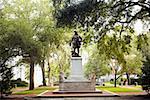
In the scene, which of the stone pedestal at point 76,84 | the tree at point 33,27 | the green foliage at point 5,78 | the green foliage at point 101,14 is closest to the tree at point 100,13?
the green foliage at point 101,14

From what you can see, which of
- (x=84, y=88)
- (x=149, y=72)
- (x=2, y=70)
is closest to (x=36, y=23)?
(x=84, y=88)

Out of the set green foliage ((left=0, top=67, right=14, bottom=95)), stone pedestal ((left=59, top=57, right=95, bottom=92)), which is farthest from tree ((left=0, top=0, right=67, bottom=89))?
green foliage ((left=0, top=67, right=14, bottom=95))

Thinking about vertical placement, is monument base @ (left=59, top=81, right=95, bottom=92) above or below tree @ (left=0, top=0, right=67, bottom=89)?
below

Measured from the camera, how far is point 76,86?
106 feet

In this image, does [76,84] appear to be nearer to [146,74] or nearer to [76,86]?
[76,86]

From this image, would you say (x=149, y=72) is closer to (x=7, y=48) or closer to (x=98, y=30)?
(x=98, y=30)

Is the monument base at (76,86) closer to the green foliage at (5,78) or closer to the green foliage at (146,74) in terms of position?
the green foliage at (146,74)

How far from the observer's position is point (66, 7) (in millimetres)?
20625

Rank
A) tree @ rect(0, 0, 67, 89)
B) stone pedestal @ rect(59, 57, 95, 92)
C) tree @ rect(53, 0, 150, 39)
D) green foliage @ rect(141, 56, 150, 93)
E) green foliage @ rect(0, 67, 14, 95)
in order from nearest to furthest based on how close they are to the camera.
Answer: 1. tree @ rect(53, 0, 150, 39)
2. green foliage @ rect(0, 67, 14, 95)
3. green foliage @ rect(141, 56, 150, 93)
4. tree @ rect(0, 0, 67, 89)
5. stone pedestal @ rect(59, 57, 95, 92)

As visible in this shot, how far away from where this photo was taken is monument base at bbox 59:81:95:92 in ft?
105

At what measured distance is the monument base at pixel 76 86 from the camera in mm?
32031

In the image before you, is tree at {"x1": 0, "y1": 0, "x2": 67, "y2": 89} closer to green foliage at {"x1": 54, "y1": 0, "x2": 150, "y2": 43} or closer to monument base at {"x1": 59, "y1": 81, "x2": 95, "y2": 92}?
monument base at {"x1": 59, "y1": 81, "x2": 95, "y2": 92}

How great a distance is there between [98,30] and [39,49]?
11237 mm

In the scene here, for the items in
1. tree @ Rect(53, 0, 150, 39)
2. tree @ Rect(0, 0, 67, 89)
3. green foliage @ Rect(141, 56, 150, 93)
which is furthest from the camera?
tree @ Rect(0, 0, 67, 89)
